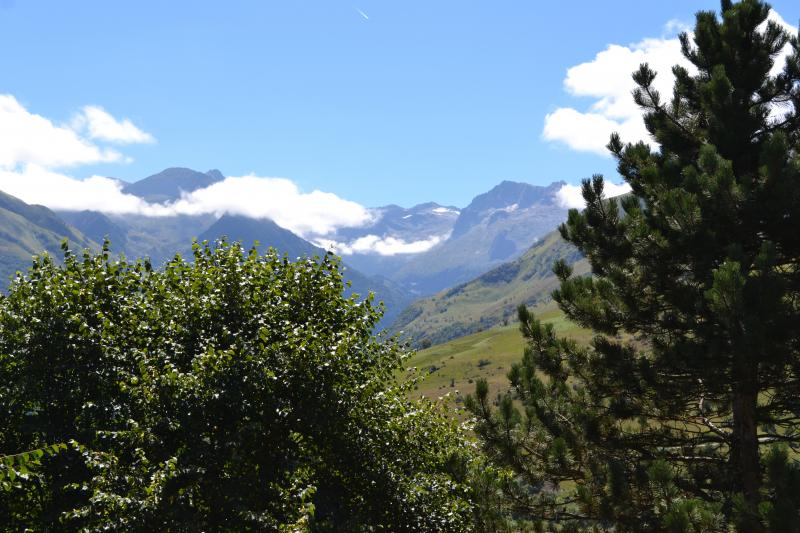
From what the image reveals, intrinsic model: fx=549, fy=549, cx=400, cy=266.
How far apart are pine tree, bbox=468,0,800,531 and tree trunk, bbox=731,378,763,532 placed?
2.0 inches

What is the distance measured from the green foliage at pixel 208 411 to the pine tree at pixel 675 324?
13.7 feet

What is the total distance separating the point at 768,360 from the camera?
14.0 meters

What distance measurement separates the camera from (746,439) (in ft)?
54.1

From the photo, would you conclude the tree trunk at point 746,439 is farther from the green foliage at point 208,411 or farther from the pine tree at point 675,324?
the green foliage at point 208,411

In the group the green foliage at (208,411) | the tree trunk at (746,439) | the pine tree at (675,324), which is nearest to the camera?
the pine tree at (675,324)

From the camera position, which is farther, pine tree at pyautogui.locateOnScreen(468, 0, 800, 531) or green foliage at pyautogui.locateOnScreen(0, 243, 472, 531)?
green foliage at pyautogui.locateOnScreen(0, 243, 472, 531)

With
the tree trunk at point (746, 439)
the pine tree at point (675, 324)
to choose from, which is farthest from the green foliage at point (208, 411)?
the tree trunk at point (746, 439)

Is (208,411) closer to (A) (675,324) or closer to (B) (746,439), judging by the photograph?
(A) (675,324)

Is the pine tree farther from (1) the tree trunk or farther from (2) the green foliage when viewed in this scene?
(2) the green foliage

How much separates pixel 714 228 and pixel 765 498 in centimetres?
745

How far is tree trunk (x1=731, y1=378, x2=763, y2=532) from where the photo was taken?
52.4 feet

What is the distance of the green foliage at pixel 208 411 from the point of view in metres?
17.8

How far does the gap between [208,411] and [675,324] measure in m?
15.8

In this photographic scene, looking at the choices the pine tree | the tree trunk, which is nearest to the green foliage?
the pine tree
